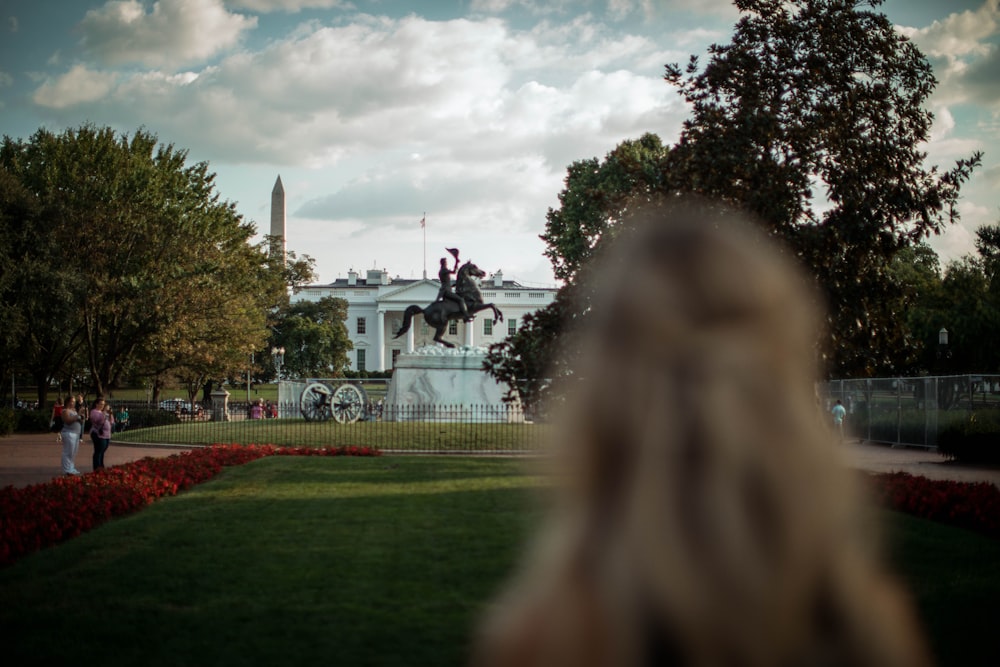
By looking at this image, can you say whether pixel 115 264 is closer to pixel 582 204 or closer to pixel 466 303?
pixel 466 303

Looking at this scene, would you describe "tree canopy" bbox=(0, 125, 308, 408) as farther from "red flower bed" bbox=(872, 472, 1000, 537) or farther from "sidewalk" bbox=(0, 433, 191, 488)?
"red flower bed" bbox=(872, 472, 1000, 537)

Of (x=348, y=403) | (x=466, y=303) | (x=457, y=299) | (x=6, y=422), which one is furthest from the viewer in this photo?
(x=6, y=422)

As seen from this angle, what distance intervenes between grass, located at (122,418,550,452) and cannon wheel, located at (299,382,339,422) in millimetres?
323

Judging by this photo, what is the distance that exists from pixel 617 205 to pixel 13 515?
857cm

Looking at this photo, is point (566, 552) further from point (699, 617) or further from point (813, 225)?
point (813, 225)

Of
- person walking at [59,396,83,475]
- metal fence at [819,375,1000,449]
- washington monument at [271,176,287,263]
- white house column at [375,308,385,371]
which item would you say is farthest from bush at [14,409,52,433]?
white house column at [375,308,385,371]

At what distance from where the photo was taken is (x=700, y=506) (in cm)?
120

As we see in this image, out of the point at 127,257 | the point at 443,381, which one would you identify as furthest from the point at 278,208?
the point at 443,381

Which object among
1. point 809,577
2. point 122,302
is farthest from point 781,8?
point 122,302

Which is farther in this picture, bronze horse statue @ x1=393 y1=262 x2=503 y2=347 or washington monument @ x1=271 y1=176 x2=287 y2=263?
washington monument @ x1=271 y1=176 x2=287 y2=263

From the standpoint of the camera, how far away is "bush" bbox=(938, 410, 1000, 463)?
20.8 meters

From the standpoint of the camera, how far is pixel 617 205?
13289 mm

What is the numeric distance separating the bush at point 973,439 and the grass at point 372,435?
942 cm

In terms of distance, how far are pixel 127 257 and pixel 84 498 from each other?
2492 centimetres
